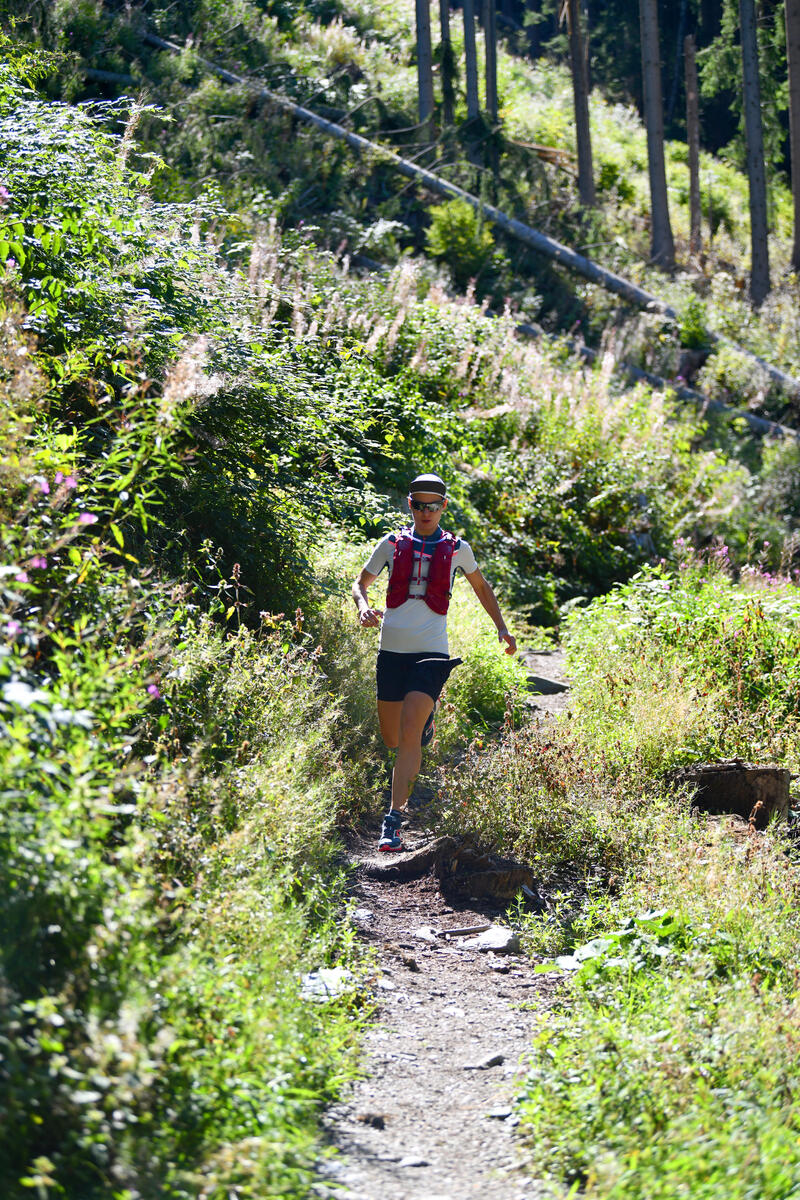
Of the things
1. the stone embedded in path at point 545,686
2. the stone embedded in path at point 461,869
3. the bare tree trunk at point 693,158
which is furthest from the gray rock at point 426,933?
the bare tree trunk at point 693,158

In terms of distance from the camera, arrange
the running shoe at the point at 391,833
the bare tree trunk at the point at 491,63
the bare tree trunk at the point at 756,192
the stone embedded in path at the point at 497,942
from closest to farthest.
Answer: the stone embedded in path at the point at 497,942 → the running shoe at the point at 391,833 → the bare tree trunk at the point at 756,192 → the bare tree trunk at the point at 491,63

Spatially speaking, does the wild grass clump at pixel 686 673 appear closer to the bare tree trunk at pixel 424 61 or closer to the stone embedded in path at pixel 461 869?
the stone embedded in path at pixel 461 869

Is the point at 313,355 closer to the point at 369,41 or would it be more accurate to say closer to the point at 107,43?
the point at 107,43

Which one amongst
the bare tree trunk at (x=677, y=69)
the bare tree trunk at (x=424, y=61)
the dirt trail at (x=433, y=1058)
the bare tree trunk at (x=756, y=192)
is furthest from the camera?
the bare tree trunk at (x=677, y=69)

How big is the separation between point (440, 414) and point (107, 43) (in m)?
8.51

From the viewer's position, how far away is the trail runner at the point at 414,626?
6.23 metres

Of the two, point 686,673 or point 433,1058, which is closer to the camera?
point 433,1058

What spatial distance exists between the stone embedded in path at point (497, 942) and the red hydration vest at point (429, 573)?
1772 millimetres

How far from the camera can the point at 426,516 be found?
6270 mm

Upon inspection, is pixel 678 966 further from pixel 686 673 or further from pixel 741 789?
pixel 686 673

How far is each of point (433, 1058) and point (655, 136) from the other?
76.1 feet

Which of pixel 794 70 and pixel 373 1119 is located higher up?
pixel 794 70

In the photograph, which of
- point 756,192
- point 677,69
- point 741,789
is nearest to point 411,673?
point 741,789

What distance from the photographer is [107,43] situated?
16016 mm
